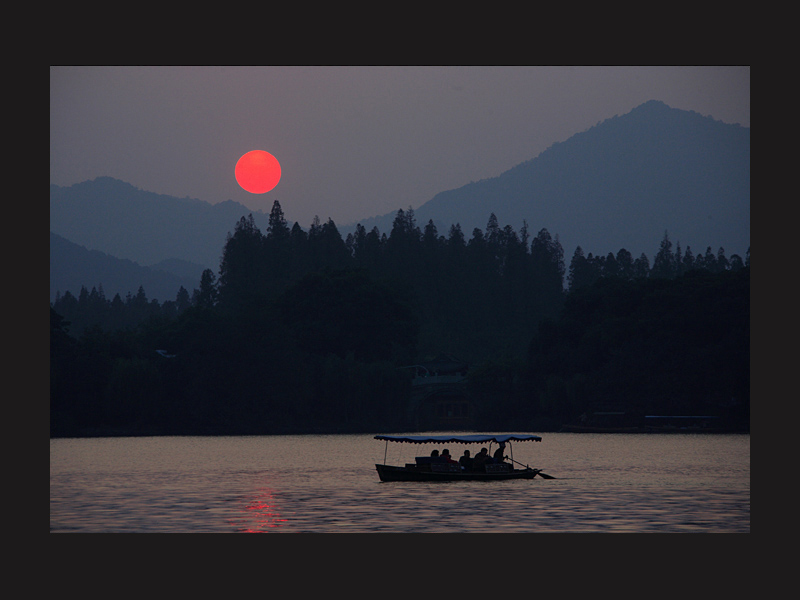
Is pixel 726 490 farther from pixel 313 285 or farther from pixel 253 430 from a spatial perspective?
pixel 313 285

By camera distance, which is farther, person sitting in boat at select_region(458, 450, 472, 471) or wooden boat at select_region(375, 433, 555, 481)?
person sitting in boat at select_region(458, 450, 472, 471)

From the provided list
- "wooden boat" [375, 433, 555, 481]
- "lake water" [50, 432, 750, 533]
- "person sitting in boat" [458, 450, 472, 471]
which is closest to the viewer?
"lake water" [50, 432, 750, 533]

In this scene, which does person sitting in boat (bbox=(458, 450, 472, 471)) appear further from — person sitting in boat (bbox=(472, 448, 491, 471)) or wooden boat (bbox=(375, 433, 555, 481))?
person sitting in boat (bbox=(472, 448, 491, 471))

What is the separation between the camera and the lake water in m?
35.0

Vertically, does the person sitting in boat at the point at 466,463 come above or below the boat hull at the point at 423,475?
above

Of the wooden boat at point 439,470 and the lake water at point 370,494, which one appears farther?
the wooden boat at point 439,470

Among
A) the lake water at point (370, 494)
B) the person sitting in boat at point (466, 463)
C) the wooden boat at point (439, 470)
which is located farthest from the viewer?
the person sitting in boat at point (466, 463)

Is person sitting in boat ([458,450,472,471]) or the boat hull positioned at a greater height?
person sitting in boat ([458,450,472,471])

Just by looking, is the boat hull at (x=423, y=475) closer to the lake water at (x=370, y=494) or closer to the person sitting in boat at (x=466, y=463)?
the person sitting in boat at (x=466, y=463)

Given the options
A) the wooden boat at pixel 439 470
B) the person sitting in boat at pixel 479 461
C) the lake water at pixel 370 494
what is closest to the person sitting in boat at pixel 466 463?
the wooden boat at pixel 439 470

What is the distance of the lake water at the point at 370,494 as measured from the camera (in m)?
35.0

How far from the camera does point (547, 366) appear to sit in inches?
4988

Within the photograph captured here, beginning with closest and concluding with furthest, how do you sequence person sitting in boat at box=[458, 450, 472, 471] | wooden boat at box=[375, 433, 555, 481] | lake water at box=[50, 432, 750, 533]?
lake water at box=[50, 432, 750, 533], wooden boat at box=[375, 433, 555, 481], person sitting in boat at box=[458, 450, 472, 471]

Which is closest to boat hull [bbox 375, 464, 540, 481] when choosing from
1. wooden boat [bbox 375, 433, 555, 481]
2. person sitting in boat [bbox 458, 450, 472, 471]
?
wooden boat [bbox 375, 433, 555, 481]
